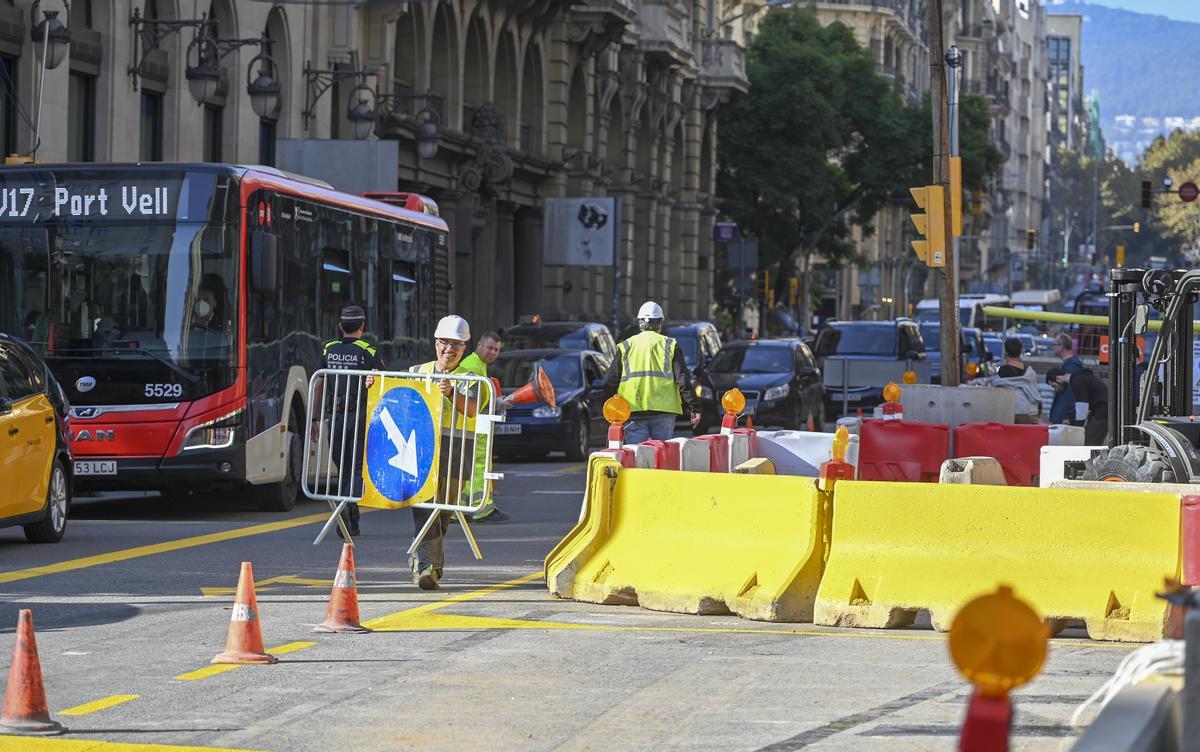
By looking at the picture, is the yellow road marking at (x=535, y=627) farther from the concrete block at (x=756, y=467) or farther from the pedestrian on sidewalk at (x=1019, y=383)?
the pedestrian on sidewalk at (x=1019, y=383)

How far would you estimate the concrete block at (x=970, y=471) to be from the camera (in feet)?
44.2

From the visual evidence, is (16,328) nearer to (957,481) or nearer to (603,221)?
(957,481)

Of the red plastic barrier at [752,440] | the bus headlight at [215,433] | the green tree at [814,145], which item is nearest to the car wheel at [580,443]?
the bus headlight at [215,433]

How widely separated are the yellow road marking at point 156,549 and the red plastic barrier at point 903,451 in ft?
17.0

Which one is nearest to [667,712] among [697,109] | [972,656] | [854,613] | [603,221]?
[854,613]

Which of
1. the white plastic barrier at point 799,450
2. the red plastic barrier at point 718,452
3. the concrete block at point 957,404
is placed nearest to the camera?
the red plastic barrier at point 718,452

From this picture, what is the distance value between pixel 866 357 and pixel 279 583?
79.1ft

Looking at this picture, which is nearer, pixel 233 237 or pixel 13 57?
pixel 233 237

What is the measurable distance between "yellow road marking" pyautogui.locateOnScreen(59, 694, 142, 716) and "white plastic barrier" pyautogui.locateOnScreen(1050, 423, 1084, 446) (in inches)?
481

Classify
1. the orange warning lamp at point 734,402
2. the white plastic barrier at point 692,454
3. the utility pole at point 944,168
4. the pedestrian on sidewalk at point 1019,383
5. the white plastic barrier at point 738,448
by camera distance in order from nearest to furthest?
the white plastic barrier at point 692,454 → the orange warning lamp at point 734,402 → the white plastic barrier at point 738,448 → the pedestrian on sidewalk at point 1019,383 → the utility pole at point 944,168

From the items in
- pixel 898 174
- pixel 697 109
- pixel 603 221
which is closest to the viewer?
pixel 603 221

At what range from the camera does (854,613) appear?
11.3 metres

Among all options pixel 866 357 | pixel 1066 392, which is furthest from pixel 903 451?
pixel 866 357

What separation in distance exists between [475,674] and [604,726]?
1.37 metres
